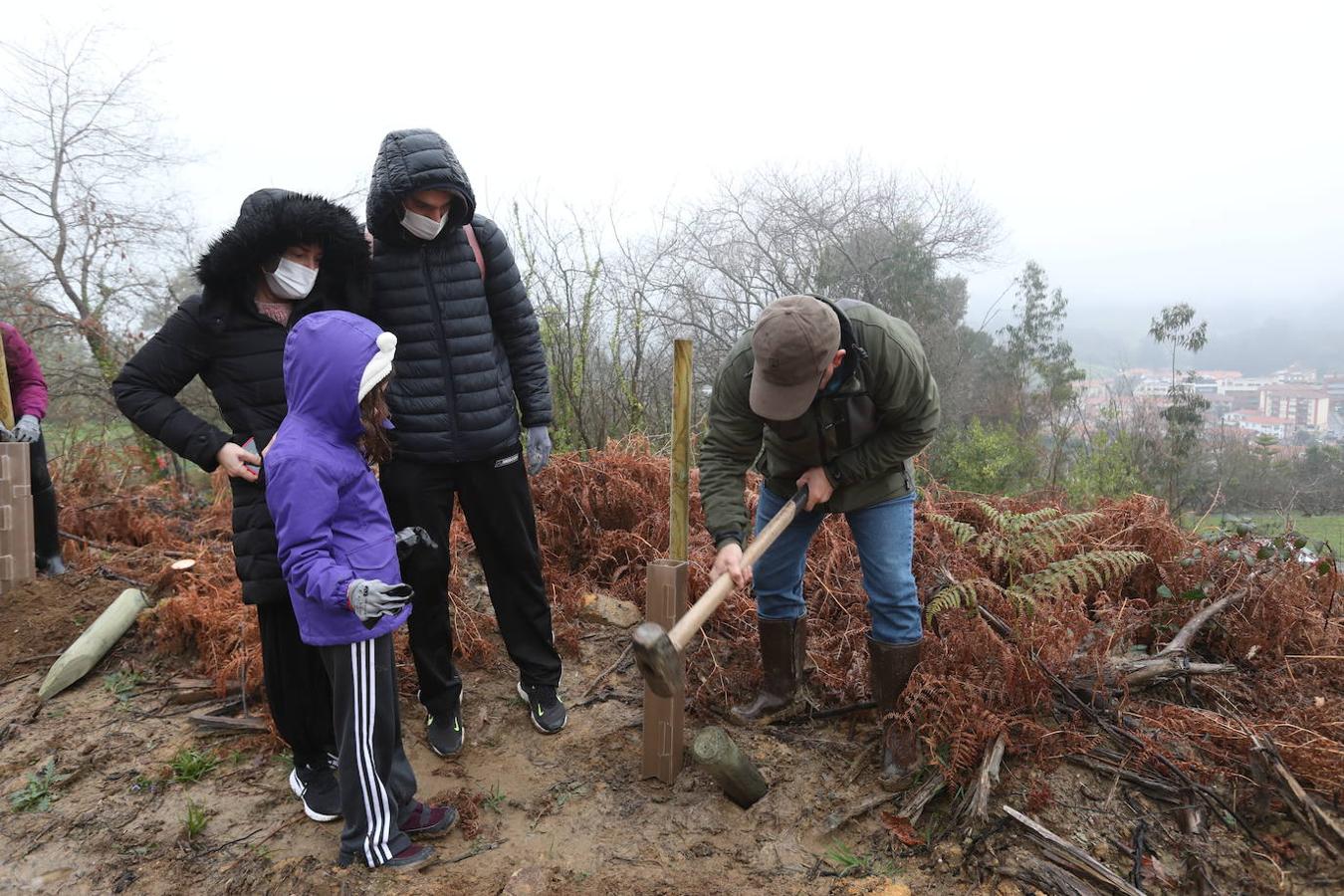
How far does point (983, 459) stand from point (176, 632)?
770cm

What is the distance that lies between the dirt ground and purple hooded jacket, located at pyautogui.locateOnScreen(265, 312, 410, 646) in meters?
0.91

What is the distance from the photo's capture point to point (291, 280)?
251 centimetres

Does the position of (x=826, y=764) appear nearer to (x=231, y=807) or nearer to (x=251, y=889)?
(x=251, y=889)

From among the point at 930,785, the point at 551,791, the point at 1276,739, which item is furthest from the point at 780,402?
the point at 1276,739

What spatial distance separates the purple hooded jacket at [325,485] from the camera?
85.9 inches

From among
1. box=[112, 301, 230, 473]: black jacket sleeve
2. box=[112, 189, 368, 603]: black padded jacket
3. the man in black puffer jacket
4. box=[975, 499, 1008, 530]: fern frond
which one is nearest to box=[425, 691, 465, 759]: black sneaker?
the man in black puffer jacket

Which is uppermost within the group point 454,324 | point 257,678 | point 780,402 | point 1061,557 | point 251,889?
point 454,324

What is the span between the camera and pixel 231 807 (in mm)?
2861

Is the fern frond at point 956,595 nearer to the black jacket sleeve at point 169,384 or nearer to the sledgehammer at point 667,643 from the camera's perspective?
the sledgehammer at point 667,643

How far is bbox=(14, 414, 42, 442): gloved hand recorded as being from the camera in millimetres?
4543

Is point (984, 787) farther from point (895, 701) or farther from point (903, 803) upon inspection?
point (895, 701)

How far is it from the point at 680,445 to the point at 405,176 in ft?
4.61

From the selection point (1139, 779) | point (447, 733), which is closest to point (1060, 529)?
point (1139, 779)

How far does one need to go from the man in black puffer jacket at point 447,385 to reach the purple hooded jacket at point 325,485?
0.48 meters
